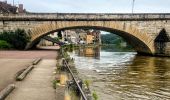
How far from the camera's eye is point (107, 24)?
5572 cm

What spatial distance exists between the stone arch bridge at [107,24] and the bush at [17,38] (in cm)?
86

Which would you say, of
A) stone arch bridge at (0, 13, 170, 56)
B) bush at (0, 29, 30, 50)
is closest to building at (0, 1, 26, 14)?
stone arch bridge at (0, 13, 170, 56)

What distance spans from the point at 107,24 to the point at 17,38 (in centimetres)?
1221

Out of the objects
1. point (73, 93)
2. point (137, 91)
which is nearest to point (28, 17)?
point (137, 91)

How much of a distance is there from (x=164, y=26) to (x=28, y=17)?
18.5 meters

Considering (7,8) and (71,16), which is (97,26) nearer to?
(71,16)

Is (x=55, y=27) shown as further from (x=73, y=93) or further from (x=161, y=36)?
(x=73, y=93)

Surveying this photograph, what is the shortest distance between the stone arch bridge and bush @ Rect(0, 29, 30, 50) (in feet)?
2.83

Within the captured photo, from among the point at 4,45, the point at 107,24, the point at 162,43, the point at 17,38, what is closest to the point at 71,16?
the point at 107,24

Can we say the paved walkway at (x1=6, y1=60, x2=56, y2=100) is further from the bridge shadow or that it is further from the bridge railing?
the bridge shadow

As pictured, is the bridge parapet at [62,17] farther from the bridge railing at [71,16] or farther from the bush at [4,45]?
the bush at [4,45]

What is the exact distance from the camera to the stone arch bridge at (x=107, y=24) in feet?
181

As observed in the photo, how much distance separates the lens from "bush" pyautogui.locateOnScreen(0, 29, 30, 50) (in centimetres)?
5384

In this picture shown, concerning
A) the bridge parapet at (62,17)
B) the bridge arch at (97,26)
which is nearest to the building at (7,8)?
the bridge parapet at (62,17)
